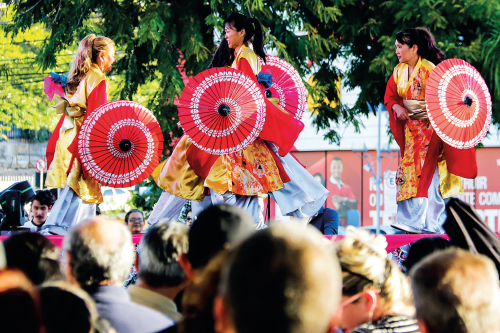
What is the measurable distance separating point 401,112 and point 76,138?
2.64 meters

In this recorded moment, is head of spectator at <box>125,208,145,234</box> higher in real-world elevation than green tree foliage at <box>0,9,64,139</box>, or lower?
lower

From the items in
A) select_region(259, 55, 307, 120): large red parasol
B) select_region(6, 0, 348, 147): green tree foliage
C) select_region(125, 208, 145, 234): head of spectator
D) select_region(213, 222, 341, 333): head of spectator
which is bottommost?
select_region(125, 208, 145, 234): head of spectator

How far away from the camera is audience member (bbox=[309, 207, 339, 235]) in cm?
489

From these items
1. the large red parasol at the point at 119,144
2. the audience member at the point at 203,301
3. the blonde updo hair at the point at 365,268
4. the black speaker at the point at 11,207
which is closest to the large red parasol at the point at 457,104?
the large red parasol at the point at 119,144

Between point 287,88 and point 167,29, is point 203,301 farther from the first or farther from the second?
point 167,29

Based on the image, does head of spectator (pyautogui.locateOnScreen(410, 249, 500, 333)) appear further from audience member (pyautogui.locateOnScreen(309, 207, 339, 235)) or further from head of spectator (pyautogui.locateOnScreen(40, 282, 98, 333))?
audience member (pyautogui.locateOnScreen(309, 207, 339, 235))

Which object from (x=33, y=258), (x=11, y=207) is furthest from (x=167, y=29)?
(x=33, y=258)

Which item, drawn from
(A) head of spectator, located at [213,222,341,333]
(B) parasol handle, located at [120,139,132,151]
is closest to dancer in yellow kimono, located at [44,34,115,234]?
(B) parasol handle, located at [120,139,132,151]

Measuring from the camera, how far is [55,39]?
254 inches

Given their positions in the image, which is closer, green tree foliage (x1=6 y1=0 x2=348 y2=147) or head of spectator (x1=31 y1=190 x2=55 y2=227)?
head of spectator (x1=31 y1=190 x2=55 y2=227)

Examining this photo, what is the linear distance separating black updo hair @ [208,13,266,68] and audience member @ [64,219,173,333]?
106 inches

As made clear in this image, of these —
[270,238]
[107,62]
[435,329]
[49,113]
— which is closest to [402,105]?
[107,62]

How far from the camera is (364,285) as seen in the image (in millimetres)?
1645

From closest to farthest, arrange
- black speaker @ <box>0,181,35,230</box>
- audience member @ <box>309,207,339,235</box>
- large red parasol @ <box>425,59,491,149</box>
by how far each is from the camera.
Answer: large red parasol @ <box>425,59,491,149</box> < audience member @ <box>309,207,339,235</box> < black speaker @ <box>0,181,35,230</box>
